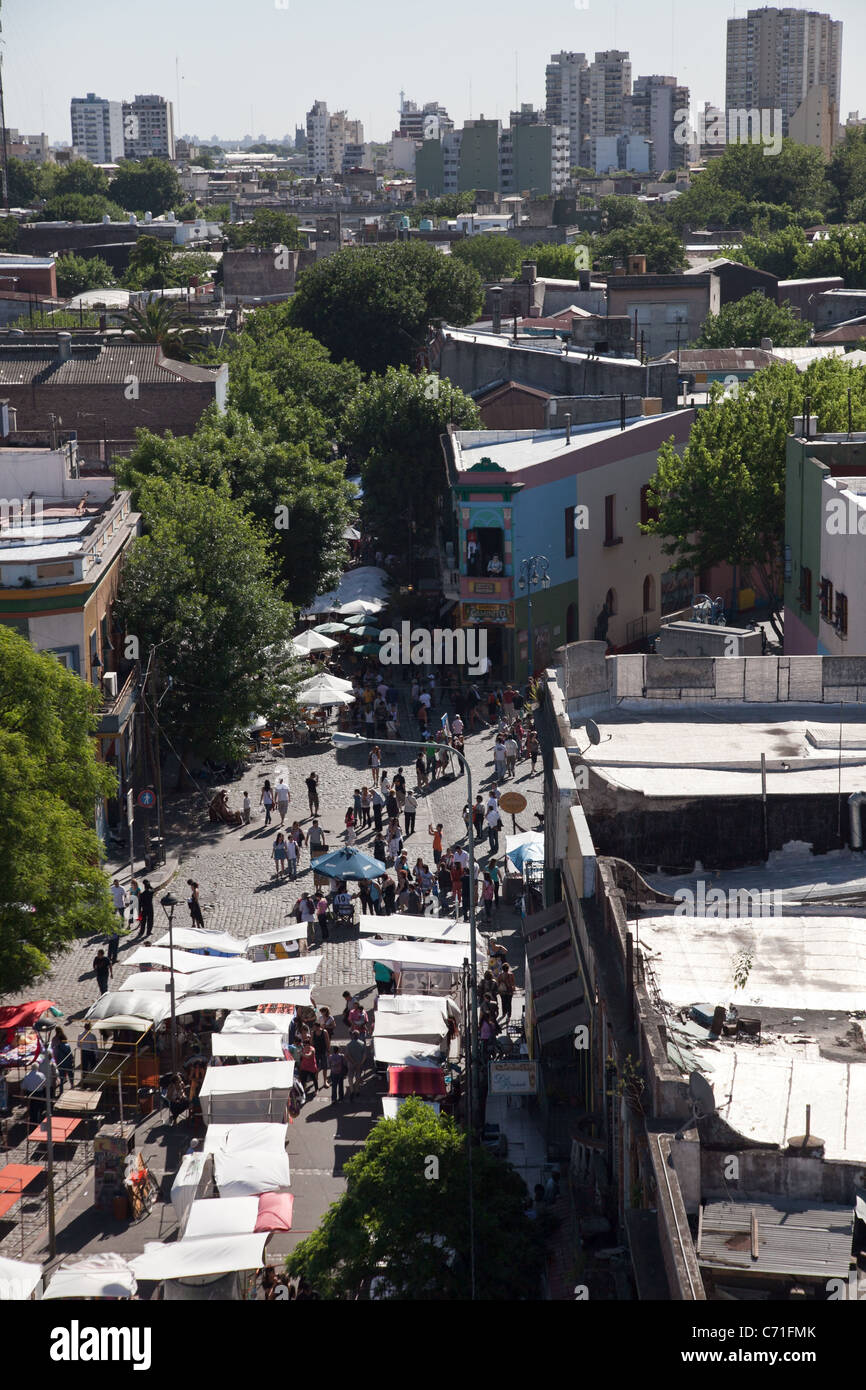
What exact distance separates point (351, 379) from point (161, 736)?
41.3m

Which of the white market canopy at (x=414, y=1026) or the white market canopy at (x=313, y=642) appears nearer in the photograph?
the white market canopy at (x=414, y=1026)

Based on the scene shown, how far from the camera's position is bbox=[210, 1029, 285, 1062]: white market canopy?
24.7m

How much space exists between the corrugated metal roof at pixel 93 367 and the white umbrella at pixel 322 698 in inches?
956

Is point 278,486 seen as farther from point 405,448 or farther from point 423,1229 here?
point 423,1229

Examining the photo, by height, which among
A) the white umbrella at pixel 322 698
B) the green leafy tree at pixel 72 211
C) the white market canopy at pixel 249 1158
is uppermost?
the green leafy tree at pixel 72 211

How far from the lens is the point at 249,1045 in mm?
24844

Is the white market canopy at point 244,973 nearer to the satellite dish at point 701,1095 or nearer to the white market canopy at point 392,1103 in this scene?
the white market canopy at point 392,1103

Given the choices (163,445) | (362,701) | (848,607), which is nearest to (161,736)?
(362,701)

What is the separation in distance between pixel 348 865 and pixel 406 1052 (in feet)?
26.4

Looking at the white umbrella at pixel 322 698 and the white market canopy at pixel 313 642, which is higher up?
the white market canopy at pixel 313 642

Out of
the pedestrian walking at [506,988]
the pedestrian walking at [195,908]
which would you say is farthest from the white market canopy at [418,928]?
the pedestrian walking at [195,908]

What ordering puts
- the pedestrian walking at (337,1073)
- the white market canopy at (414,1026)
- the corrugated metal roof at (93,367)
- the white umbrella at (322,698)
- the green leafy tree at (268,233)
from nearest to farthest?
the pedestrian walking at (337,1073)
the white market canopy at (414,1026)
the white umbrella at (322,698)
the corrugated metal roof at (93,367)
the green leafy tree at (268,233)

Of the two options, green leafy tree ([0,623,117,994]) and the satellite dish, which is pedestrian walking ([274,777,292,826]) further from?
the satellite dish

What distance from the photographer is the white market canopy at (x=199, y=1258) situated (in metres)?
18.8
